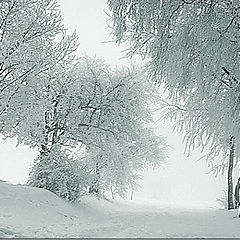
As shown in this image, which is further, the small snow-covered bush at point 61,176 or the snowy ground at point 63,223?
the small snow-covered bush at point 61,176

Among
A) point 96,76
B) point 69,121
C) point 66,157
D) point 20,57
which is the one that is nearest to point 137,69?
point 96,76

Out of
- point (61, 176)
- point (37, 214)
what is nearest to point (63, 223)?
point (37, 214)

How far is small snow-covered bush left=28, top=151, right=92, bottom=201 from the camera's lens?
11383 millimetres

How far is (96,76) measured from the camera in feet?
48.6

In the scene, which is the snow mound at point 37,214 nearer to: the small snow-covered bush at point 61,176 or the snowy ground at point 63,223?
the snowy ground at point 63,223

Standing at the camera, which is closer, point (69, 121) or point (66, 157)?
point (66, 157)

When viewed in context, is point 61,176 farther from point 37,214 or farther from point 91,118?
point 37,214

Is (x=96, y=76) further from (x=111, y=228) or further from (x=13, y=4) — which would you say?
(x=111, y=228)

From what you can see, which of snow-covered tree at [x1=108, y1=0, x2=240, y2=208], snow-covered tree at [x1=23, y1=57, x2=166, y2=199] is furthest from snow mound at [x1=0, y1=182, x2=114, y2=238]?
snow-covered tree at [x1=108, y1=0, x2=240, y2=208]

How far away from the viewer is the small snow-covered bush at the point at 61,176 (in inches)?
448

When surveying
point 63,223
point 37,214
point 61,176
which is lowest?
point 63,223

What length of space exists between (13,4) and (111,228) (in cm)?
674

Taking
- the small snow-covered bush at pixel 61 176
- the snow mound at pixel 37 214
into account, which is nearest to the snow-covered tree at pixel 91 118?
the small snow-covered bush at pixel 61 176

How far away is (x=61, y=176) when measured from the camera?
11.4 meters
